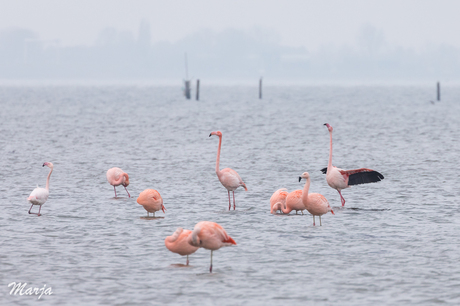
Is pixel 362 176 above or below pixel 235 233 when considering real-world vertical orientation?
above

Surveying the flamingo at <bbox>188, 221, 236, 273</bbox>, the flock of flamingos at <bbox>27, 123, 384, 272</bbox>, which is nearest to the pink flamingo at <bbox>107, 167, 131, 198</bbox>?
the flock of flamingos at <bbox>27, 123, 384, 272</bbox>

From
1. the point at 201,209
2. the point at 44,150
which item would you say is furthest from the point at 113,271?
the point at 44,150

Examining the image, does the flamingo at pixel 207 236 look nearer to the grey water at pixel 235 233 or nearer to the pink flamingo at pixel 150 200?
the grey water at pixel 235 233

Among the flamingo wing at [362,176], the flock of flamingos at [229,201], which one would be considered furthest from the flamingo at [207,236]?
the flamingo wing at [362,176]

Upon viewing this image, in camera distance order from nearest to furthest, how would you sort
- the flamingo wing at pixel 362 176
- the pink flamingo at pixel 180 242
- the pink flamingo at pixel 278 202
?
1. the pink flamingo at pixel 180 242
2. the pink flamingo at pixel 278 202
3. the flamingo wing at pixel 362 176

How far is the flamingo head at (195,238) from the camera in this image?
35.3ft

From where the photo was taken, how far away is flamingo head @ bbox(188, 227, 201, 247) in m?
10.8

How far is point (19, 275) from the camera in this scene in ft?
36.8

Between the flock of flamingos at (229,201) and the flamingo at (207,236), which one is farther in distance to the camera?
the flock of flamingos at (229,201)

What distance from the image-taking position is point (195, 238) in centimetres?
1076

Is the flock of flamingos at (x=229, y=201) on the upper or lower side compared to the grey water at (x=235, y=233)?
upper

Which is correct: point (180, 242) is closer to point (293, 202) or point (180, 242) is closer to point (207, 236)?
point (207, 236)

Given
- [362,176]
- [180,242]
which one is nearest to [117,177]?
[362,176]
